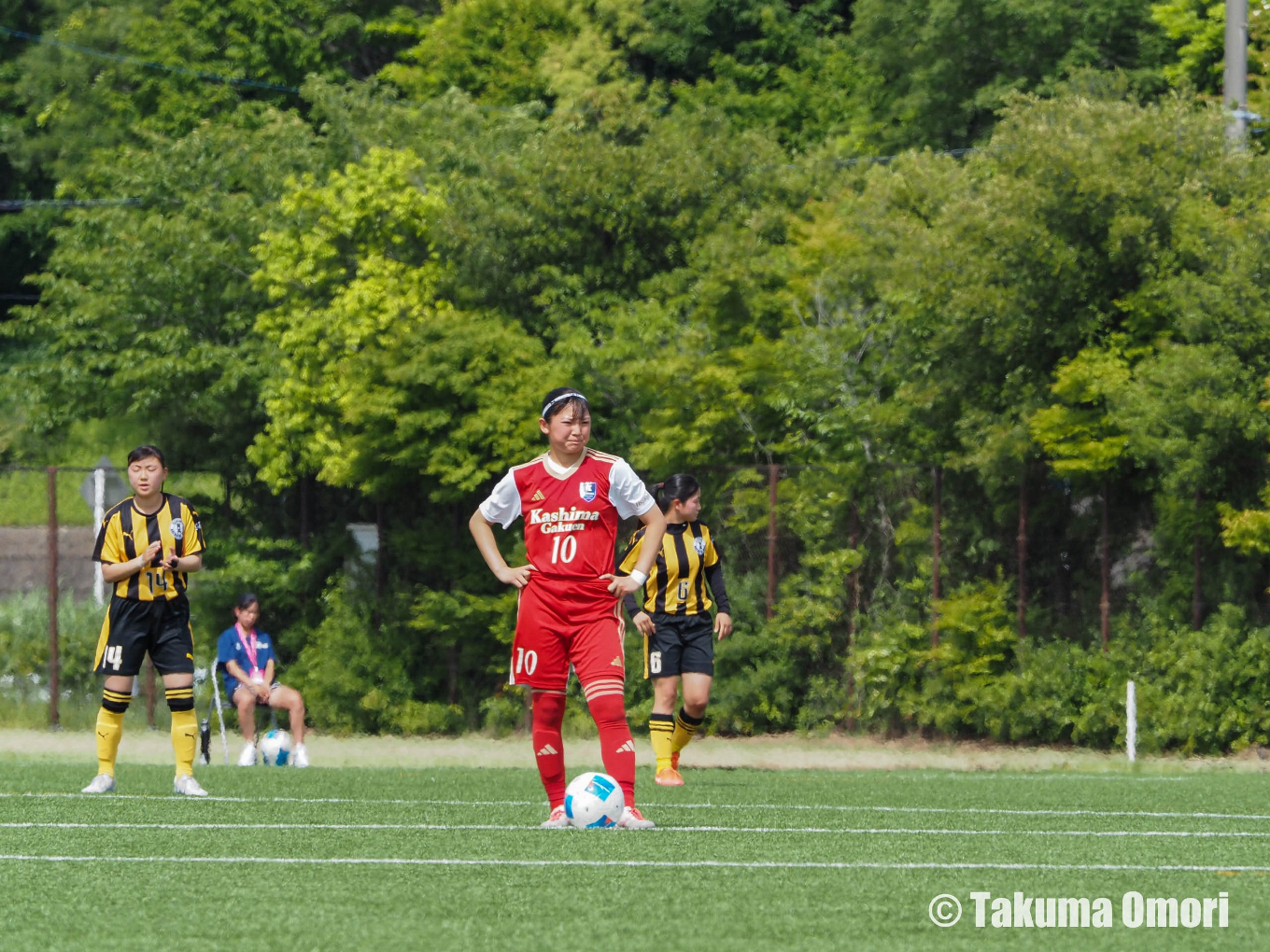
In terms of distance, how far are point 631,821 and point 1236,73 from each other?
1392 cm

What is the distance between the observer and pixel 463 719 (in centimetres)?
2383

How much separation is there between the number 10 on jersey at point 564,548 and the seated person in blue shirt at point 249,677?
30.2 feet

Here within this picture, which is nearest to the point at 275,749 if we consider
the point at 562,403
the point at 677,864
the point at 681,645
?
the point at 681,645

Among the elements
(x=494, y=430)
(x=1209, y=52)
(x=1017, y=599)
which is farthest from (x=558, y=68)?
(x=1017, y=599)

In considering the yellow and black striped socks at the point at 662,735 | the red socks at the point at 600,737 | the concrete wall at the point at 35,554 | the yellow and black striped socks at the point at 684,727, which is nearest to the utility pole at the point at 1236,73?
the yellow and black striped socks at the point at 684,727

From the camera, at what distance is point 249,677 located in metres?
18.1

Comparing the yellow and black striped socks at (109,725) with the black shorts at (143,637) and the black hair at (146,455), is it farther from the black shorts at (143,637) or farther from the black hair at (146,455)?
the black hair at (146,455)

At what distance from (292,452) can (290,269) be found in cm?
271

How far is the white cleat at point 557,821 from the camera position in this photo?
9102 mm

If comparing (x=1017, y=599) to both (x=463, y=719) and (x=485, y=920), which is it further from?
(x=485, y=920)

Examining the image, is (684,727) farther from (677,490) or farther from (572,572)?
(572,572)

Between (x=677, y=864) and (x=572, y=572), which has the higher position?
(x=572, y=572)

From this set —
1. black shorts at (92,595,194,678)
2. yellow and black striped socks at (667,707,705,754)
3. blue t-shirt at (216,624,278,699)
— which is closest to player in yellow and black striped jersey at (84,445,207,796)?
black shorts at (92,595,194,678)

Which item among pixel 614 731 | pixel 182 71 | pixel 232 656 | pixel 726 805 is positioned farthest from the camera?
pixel 182 71
